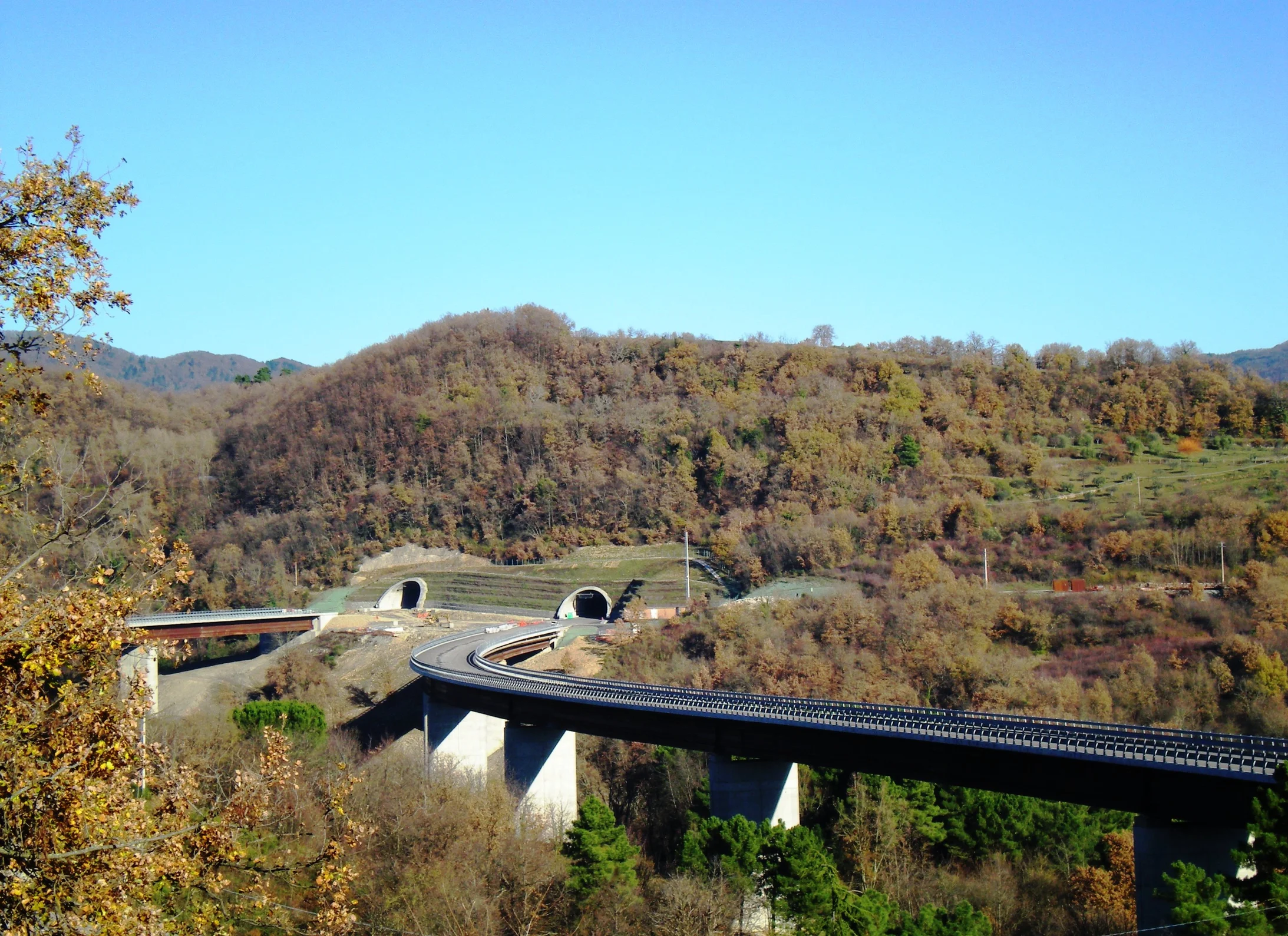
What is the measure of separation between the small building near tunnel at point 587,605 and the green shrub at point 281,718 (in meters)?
27.4

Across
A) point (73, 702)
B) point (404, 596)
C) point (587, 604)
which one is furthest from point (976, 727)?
point (404, 596)

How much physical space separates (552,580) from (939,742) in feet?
180

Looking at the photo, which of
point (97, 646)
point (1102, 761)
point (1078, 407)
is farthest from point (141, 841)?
point (1078, 407)

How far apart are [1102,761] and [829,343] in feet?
275

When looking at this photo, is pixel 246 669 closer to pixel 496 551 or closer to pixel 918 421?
pixel 496 551

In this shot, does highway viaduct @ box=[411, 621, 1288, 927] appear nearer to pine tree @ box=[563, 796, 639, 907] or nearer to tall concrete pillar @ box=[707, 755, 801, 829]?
tall concrete pillar @ box=[707, 755, 801, 829]

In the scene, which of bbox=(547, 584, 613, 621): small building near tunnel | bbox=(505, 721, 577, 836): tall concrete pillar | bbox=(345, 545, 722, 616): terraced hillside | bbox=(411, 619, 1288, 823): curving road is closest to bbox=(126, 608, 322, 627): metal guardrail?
bbox=(345, 545, 722, 616): terraced hillside

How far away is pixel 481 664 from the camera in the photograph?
52.3 meters

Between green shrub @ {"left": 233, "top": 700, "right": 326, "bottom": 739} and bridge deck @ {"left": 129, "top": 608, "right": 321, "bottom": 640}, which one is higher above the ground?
bridge deck @ {"left": 129, "top": 608, "right": 321, "bottom": 640}

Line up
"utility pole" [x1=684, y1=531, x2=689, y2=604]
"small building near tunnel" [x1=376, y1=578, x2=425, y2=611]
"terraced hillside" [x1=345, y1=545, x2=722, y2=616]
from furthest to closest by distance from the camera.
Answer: "small building near tunnel" [x1=376, y1=578, x2=425, y2=611]
"terraced hillside" [x1=345, y1=545, x2=722, y2=616]
"utility pole" [x1=684, y1=531, x2=689, y2=604]

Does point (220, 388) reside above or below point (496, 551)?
above

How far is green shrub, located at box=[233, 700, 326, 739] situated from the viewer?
150 feet

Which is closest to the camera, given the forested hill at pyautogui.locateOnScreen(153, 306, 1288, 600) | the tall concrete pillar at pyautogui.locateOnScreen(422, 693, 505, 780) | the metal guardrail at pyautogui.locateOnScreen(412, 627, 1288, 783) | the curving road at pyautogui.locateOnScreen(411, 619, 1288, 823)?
the metal guardrail at pyautogui.locateOnScreen(412, 627, 1288, 783)

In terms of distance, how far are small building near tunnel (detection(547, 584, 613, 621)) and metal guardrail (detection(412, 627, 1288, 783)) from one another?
32.6m
